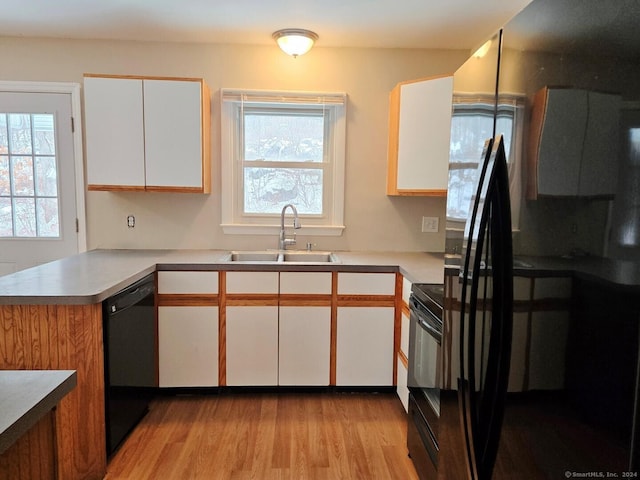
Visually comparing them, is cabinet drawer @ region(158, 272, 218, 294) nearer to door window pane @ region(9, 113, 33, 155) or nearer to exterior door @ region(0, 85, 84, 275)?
exterior door @ region(0, 85, 84, 275)

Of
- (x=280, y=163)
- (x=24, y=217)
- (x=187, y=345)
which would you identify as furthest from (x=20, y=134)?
(x=187, y=345)

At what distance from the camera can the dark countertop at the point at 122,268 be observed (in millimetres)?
1765

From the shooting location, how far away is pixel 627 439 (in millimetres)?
550

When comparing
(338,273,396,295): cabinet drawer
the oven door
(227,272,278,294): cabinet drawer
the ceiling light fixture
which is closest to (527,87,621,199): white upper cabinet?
the oven door

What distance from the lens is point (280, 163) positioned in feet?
10.4

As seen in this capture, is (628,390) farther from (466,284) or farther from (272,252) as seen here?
(272,252)

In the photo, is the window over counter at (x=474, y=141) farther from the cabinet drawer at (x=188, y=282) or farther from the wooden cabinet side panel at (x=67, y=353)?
the cabinet drawer at (x=188, y=282)

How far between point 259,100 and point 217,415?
218 cm

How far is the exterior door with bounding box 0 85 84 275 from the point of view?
2.96 metres

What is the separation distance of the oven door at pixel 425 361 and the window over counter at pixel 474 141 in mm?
610

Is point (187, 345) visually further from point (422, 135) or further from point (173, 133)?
point (422, 135)

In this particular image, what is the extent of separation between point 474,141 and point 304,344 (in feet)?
6.23

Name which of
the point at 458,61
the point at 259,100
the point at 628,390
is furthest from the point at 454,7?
the point at 628,390

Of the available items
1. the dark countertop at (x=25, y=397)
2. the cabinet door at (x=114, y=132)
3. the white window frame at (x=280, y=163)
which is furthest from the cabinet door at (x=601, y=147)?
the cabinet door at (x=114, y=132)
